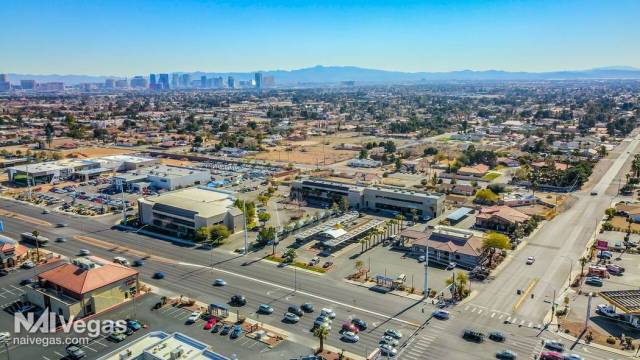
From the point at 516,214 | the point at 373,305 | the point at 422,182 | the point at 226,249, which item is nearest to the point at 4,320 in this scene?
the point at 226,249

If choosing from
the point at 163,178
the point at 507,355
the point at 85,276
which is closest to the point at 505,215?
the point at 507,355

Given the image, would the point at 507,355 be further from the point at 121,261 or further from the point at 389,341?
the point at 121,261

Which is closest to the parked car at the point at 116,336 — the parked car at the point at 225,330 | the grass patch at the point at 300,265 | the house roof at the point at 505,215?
the parked car at the point at 225,330

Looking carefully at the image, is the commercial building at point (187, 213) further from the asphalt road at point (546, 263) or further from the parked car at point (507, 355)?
the parked car at point (507, 355)

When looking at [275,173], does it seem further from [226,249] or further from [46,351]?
[46,351]

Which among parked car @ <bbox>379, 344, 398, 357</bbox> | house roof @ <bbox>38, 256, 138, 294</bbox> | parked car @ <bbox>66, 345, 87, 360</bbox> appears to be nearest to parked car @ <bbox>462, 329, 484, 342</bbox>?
parked car @ <bbox>379, 344, 398, 357</bbox>
